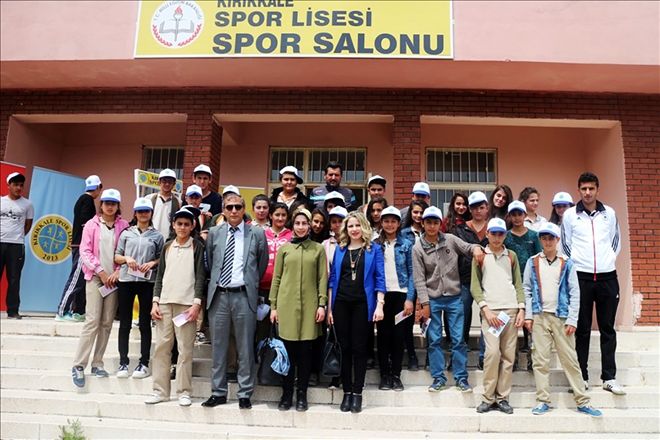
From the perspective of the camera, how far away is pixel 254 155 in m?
8.52

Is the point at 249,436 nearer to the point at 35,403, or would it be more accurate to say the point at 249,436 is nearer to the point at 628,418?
the point at 35,403

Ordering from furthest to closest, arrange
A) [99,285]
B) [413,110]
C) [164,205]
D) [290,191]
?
[413,110]
[164,205]
[290,191]
[99,285]

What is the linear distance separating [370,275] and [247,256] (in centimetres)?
120

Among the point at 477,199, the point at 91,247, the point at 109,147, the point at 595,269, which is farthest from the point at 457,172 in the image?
the point at 109,147

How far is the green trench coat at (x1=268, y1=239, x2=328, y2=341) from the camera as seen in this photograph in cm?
438

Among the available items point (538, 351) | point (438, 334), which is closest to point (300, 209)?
point (438, 334)

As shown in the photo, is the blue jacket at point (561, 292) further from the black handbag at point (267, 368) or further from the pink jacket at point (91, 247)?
the pink jacket at point (91, 247)

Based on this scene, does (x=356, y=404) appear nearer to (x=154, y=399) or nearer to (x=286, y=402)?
(x=286, y=402)

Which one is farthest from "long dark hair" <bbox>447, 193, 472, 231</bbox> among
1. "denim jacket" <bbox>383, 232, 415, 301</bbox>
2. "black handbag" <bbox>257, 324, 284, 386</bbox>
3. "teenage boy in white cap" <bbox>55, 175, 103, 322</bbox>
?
"teenage boy in white cap" <bbox>55, 175, 103, 322</bbox>

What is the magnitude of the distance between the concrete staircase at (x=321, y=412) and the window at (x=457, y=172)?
3.64 metres

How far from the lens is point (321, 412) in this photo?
4.35m

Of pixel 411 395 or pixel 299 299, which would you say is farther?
pixel 411 395

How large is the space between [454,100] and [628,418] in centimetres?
468

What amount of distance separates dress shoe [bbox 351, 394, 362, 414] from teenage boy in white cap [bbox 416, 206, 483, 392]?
737mm
